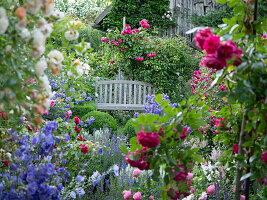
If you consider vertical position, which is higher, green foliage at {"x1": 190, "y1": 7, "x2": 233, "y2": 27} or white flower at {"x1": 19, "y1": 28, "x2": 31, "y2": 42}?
green foliage at {"x1": 190, "y1": 7, "x2": 233, "y2": 27}

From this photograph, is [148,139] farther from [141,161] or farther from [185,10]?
[185,10]

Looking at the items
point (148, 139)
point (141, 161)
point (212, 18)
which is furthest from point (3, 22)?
point (212, 18)

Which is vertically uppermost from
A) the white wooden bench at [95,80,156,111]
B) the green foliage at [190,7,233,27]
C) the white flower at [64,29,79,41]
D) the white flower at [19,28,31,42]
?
the green foliage at [190,7,233,27]

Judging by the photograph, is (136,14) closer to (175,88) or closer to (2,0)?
(175,88)

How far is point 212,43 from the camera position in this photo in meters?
1.23

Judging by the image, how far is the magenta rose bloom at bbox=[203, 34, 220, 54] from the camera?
1227mm

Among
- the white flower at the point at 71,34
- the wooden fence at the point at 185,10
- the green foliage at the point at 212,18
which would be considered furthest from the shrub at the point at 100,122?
the wooden fence at the point at 185,10

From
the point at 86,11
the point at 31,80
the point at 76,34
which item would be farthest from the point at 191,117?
the point at 86,11

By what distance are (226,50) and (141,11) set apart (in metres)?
8.65

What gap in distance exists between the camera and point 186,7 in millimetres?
9922

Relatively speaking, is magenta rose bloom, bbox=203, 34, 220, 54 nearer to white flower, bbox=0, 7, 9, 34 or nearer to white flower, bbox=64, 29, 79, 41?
white flower, bbox=64, 29, 79, 41

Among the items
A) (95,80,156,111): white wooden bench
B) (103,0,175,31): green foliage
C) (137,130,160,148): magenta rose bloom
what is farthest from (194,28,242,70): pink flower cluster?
(103,0,175,31): green foliage

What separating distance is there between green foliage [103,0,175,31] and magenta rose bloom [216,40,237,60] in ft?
28.0

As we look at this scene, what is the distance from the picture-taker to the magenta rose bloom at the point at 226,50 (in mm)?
1200
